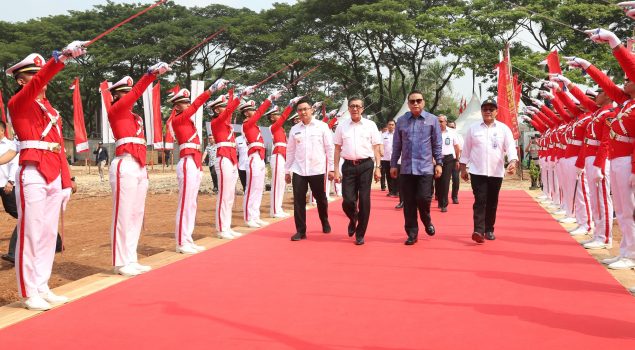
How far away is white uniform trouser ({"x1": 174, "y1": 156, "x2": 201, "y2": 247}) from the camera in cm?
648

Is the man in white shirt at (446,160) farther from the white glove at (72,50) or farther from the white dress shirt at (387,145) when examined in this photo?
the white glove at (72,50)

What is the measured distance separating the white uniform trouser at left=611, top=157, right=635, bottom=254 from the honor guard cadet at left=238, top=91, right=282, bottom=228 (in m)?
4.93

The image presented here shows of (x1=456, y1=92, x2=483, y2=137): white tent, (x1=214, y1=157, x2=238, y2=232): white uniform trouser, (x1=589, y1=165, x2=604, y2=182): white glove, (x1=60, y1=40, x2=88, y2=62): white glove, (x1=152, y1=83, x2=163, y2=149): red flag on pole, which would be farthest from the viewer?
(x1=456, y1=92, x2=483, y2=137): white tent

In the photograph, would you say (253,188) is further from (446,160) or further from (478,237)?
Result: (446,160)

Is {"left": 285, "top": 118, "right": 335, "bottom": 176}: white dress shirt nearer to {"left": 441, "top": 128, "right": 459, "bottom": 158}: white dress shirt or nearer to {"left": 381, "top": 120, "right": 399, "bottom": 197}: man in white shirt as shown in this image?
{"left": 441, "top": 128, "right": 459, "bottom": 158}: white dress shirt

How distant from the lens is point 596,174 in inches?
242

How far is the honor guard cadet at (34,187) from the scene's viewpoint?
4.24 meters

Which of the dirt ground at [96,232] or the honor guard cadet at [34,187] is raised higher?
the honor guard cadet at [34,187]

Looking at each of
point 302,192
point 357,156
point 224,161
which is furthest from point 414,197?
point 224,161

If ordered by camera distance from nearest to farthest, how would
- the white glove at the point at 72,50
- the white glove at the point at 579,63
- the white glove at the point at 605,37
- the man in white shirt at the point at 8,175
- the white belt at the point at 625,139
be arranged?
the white glove at the point at 72,50, the white glove at the point at 605,37, the white belt at the point at 625,139, the white glove at the point at 579,63, the man in white shirt at the point at 8,175

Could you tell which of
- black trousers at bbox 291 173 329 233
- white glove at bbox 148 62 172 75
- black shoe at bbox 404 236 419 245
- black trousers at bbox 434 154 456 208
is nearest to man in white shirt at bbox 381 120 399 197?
black trousers at bbox 434 154 456 208

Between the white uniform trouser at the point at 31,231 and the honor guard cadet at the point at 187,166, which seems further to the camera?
the honor guard cadet at the point at 187,166

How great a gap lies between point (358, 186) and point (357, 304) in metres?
3.13

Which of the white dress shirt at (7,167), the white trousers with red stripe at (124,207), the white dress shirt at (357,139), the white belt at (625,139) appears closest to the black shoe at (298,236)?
the white dress shirt at (357,139)
